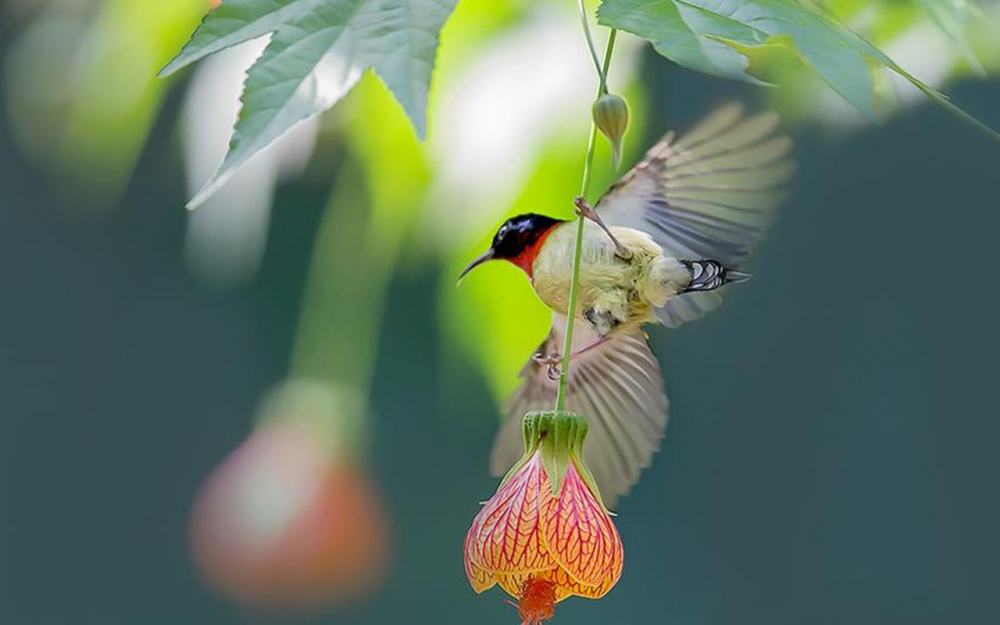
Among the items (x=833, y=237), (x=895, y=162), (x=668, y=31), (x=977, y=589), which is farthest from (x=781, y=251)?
(x=668, y=31)

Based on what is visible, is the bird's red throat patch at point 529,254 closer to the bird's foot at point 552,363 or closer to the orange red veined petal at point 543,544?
the bird's foot at point 552,363

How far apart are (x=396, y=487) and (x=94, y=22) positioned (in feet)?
3.76

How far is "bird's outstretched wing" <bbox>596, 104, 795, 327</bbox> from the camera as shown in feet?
3.34

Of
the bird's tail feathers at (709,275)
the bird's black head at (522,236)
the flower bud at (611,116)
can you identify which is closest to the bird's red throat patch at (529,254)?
the bird's black head at (522,236)

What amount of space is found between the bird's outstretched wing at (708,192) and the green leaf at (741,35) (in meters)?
0.34

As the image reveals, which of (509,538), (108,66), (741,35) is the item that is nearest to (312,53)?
(741,35)

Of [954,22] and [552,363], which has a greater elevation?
[954,22]

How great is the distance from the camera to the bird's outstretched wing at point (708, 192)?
1.02 metres

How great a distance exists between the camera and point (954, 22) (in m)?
0.80

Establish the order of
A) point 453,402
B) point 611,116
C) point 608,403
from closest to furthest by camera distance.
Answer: point 611,116
point 608,403
point 453,402

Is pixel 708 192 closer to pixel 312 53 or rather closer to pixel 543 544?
pixel 543 544

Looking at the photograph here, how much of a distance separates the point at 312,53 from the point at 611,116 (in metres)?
0.21

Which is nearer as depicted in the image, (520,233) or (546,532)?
(546,532)

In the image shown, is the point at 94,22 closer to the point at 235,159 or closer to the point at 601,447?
the point at 601,447
